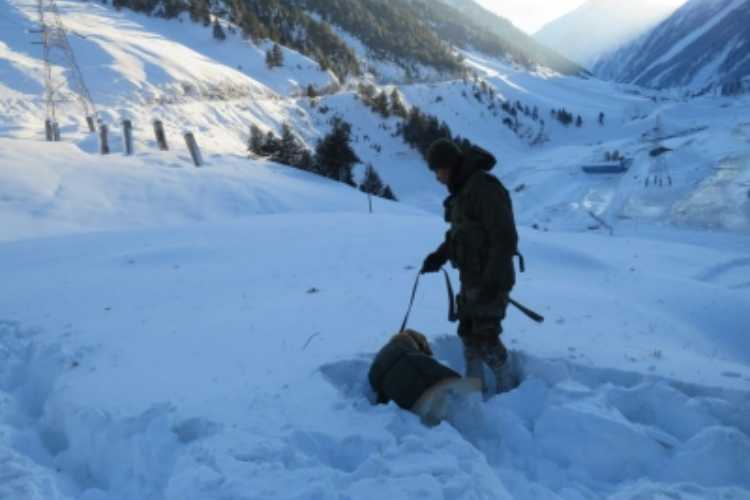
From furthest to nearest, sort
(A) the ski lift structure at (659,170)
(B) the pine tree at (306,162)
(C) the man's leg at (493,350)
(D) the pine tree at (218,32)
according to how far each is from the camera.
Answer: (D) the pine tree at (218,32) < (A) the ski lift structure at (659,170) < (B) the pine tree at (306,162) < (C) the man's leg at (493,350)

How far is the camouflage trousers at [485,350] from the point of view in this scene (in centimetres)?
378

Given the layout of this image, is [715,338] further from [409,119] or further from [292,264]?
[409,119]

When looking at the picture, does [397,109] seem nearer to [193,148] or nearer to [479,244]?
[193,148]

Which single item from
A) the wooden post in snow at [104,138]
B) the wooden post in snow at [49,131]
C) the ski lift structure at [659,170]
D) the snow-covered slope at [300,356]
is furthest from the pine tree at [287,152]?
the ski lift structure at [659,170]

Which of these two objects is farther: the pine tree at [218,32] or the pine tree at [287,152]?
the pine tree at [218,32]

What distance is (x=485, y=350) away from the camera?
3855mm

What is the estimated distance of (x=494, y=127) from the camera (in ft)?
175

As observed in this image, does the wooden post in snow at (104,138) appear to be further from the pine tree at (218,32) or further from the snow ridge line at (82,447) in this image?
the pine tree at (218,32)

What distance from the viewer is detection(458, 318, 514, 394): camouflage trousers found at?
12.4 feet

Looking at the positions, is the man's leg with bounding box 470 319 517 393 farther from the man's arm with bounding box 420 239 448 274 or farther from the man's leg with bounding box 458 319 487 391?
the man's arm with bounding box 420 239 448 274

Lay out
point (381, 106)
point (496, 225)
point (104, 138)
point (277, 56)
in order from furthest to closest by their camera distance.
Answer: point (381, 106) < point (277, 56) < point (104, 138) < point (496, 225)

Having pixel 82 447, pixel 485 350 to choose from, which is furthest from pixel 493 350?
pixel 82 447

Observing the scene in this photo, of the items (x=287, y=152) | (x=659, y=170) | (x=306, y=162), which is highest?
(x=659, y=170)

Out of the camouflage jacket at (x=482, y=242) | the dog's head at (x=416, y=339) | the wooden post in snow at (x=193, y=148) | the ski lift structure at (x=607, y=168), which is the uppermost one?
the camouflage jacket at (x=482, y=242)
